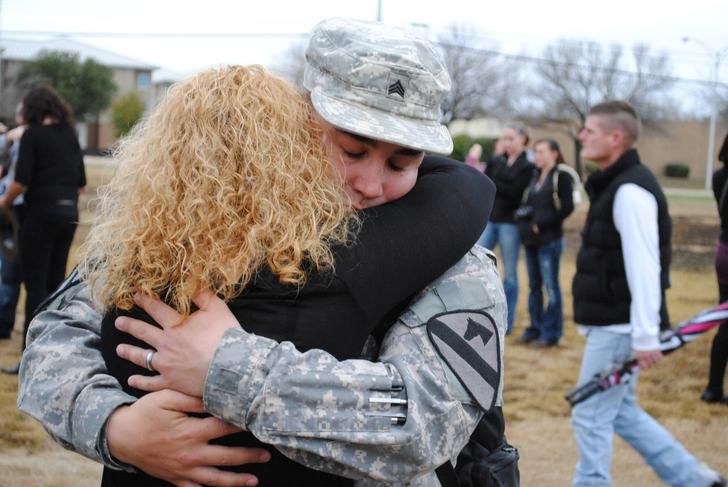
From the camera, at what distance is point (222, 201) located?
152cm

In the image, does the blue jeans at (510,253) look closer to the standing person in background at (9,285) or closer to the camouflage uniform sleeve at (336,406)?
the standing person in background at (9,285)

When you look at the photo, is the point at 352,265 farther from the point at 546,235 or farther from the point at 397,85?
the point at 546,235

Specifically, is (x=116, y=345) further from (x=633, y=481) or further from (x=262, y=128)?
(x=633, y=481)

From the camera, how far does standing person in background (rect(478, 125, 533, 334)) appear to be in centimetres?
888

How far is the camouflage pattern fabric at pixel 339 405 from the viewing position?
4.74ft

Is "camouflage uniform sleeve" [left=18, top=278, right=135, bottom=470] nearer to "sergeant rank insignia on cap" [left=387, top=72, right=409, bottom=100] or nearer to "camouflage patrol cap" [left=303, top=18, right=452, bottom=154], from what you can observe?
"camouflage patrol cap" [left=303, top=18, right=452, bottom=154]

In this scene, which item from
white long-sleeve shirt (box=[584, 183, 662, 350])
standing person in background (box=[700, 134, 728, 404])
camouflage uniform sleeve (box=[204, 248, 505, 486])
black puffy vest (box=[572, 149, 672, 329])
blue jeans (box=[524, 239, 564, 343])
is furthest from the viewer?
blue jeans (box=[524, 239, 564, 343])

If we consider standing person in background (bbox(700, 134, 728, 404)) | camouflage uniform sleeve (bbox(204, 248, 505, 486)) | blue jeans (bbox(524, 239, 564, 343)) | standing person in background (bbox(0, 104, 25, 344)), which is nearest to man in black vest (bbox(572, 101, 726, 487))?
standing person in background (bbox(700, 134, 728, 404))

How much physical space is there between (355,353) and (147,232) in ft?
1.45

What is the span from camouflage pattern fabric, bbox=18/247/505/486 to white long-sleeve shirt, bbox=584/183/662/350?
2931mm

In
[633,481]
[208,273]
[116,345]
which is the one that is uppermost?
[208,273]

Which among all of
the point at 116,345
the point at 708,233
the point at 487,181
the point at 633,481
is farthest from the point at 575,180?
the point at 708,233

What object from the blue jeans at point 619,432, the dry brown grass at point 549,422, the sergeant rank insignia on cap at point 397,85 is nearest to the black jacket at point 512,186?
the dry brown grass at point 549,422

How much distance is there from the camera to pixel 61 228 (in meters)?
6.76
